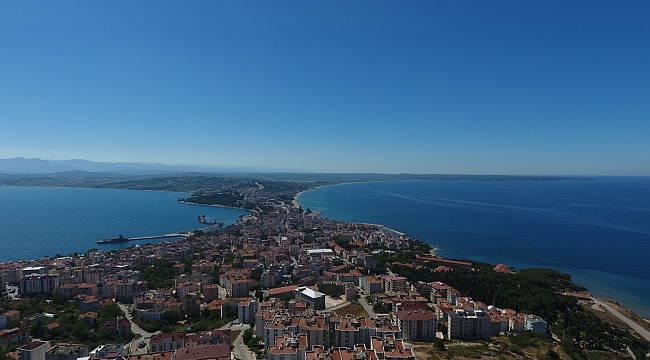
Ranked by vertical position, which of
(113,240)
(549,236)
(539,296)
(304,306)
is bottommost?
(113,240)

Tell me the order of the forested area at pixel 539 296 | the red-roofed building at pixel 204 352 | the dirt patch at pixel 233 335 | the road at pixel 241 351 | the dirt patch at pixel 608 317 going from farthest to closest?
the dirt patch at pixel 608 317 → the forested area at pixel 539 296 → the dirt patch at pixel 233 335 → the road at pixel 241 351 → the red-roofed building at pixel 204 352

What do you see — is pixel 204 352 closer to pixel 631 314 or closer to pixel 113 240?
pixel 631 314

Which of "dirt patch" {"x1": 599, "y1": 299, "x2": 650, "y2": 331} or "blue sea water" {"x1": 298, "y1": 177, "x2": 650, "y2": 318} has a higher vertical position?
"blue sea water" {"x1": 298, "y1": 177, "x2": 650, "y2": 318}

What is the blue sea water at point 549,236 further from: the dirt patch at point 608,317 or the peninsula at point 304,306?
the peninsula at point 304,306

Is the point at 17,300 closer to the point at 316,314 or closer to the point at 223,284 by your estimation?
the point at 223,284

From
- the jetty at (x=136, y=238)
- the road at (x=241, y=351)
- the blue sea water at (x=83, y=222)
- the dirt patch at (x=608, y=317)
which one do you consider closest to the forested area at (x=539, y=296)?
Result: the dirt patch at (x=608, y=317)

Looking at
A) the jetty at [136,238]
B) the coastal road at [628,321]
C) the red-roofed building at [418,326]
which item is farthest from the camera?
the jetty at [136,238]

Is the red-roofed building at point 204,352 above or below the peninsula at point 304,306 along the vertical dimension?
above

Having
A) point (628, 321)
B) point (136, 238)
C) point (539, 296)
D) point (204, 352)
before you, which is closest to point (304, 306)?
point (204, 352)

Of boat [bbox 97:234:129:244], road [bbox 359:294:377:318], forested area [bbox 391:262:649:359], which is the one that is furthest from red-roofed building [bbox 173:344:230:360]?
boat [bbox 97:234:129:244]

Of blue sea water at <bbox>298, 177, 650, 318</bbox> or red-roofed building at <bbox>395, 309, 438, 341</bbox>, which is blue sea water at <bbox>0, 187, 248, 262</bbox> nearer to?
blue sea water at <bbox>298, 177, 650, 318</bbox>
